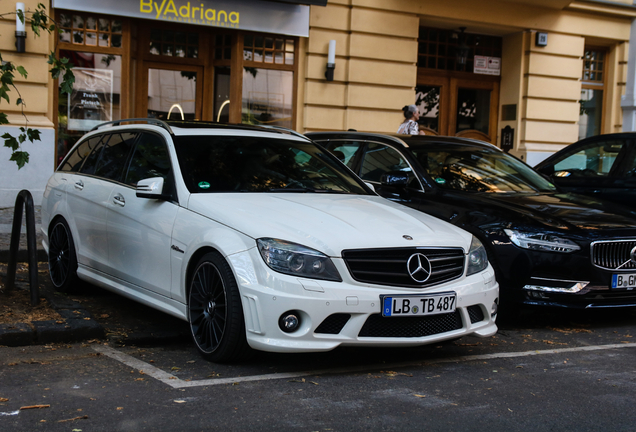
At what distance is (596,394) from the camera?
419 cm

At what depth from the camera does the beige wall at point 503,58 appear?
1398 cm

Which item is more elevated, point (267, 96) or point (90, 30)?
point (90, 30)

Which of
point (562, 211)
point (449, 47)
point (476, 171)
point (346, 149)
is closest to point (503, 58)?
point (449, 47)

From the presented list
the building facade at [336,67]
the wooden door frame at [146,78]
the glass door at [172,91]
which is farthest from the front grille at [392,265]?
the glass door at [172,91]

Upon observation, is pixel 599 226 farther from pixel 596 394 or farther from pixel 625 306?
pixel 596 394

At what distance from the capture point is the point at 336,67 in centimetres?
1400

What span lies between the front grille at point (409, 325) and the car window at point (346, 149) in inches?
136

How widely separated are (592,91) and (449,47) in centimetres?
364

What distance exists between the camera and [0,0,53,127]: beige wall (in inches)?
464

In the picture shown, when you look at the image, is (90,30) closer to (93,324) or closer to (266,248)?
(93,324)

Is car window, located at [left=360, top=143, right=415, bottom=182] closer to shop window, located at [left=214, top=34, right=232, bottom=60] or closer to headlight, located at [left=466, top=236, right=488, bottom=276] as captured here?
headlight, located at [left=466, top=236, right=488, bottom=276]

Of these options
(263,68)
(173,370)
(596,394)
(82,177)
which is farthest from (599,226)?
(263,68)

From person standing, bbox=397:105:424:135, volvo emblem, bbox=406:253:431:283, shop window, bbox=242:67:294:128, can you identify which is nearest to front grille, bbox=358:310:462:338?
volvo emblem, bbox=406:253:431:283

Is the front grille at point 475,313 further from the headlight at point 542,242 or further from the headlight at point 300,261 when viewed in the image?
the headlight at point 542,242
